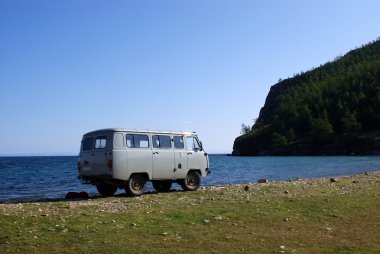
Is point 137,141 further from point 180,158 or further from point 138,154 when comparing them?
point 180,158

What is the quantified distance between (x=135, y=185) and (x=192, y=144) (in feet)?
15.8

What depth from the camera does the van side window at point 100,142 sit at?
22.4 metres

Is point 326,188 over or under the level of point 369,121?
under

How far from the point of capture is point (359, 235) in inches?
493

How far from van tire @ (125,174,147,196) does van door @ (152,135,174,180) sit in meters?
0.79

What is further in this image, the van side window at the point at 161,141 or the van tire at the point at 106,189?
the van tire at the point at 106,189

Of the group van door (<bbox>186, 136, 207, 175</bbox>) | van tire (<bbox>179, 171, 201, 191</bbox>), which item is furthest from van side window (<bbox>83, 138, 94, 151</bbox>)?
van tire (<bbox>179, 171, 201, 191</bbox>)

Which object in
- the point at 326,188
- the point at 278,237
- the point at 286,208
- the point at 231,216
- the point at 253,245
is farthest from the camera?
the point at 326,188

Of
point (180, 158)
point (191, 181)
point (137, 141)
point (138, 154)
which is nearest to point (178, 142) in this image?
point (180, 158)

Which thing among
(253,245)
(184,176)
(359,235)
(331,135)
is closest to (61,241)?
(253,245)

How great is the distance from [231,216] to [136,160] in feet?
28.0

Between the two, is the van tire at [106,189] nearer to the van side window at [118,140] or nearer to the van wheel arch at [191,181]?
the van side window at [118,140]

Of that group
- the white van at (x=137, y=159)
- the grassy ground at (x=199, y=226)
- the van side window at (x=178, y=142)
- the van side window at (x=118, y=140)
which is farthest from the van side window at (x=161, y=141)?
the grassy ground at (x=199, y=226)

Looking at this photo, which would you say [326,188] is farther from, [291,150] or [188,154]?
[291,150]
